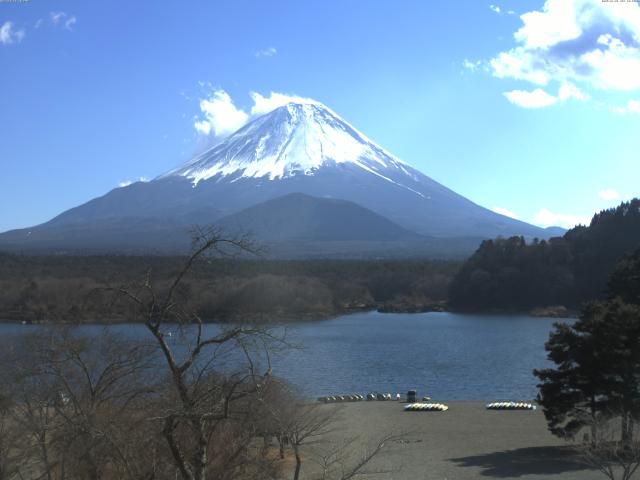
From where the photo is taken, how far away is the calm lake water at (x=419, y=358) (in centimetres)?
2048

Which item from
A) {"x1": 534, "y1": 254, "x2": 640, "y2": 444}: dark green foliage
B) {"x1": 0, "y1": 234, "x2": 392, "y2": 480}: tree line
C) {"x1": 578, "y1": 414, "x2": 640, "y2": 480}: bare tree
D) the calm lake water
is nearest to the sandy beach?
{"x1": 578, "y1": 414, "x2": 640, "y2": 480}: bare tree

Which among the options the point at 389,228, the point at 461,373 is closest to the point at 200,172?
the point at 389,228

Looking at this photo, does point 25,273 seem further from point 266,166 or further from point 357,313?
point 266,166

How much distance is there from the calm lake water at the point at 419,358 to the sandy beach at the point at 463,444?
197cm

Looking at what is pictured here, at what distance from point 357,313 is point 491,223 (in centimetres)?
6494

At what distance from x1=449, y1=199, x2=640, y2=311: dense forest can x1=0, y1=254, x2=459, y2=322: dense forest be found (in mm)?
3969

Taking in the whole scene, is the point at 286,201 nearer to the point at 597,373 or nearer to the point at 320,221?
the point at 320,221

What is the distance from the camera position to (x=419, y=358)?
27.2 m

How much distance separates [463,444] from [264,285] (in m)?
28.5

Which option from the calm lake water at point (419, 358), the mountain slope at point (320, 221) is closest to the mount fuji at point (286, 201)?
the mountain slope at point (320, 221)

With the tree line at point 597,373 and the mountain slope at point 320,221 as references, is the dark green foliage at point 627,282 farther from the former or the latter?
the mountain slope at point 320,221

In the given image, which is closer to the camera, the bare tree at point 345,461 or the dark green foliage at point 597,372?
the bare tree at point 345,461

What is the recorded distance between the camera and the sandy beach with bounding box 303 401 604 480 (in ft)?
35.1

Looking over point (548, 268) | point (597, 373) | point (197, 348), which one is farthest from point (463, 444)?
point (548, 268)
